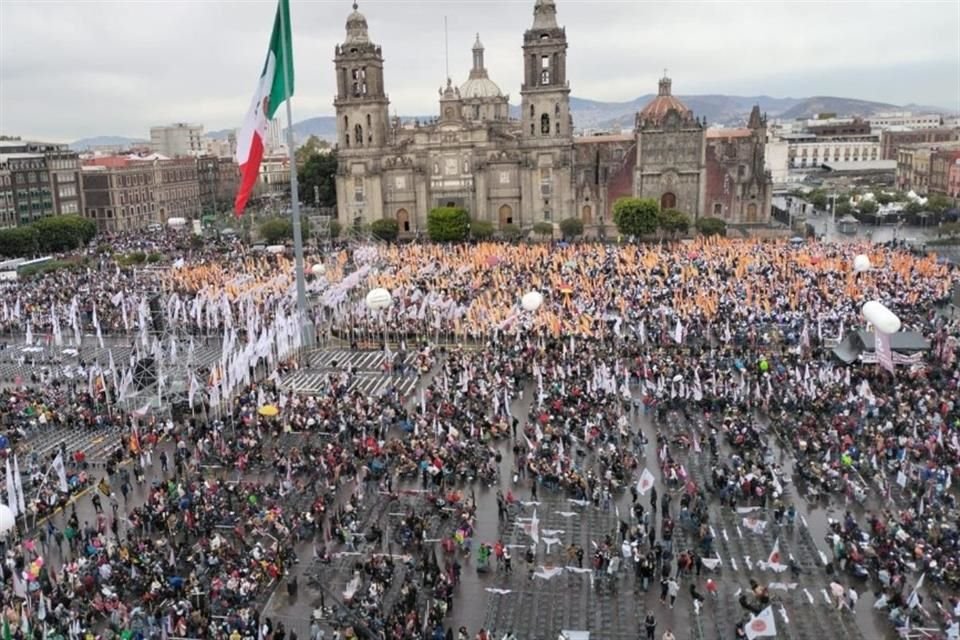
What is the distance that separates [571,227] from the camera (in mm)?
80938

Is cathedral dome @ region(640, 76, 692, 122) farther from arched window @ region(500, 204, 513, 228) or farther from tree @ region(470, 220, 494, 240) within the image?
tree @ region(470, 220, 494, 240)

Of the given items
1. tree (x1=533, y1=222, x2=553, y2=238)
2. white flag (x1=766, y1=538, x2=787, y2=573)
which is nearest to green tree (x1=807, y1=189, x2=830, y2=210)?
tree (x1=533, y1=222, x2=553, y2=238)

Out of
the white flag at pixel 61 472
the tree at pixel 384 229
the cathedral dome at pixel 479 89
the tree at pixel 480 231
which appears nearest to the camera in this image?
the white flag at pixel 61 472

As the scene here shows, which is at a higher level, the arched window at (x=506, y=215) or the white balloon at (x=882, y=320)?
Result: the arched window at (x=506, y=215)

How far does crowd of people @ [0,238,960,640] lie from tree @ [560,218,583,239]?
93.5ft

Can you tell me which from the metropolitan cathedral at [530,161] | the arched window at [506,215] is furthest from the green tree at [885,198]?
the arched window at [506,215]

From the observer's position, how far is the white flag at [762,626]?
16.7 m

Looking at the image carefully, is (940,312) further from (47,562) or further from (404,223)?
(404,223)

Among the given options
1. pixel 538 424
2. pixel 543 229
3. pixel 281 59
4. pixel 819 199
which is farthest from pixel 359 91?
pixel 538 424

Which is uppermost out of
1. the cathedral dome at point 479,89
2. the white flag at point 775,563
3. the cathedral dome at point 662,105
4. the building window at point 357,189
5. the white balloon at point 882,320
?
the cathedral dome at point 479,89

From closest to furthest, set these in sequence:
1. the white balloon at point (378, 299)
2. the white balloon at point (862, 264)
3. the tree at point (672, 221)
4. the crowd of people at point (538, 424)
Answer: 1. the crowd of people at point (538, 424)
2. the white balloon at point (378, 299)
3. the white balloon at point (862, 264)
4. the tree at point (672, 221)

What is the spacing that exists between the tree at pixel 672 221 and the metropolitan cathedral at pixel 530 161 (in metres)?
7.71

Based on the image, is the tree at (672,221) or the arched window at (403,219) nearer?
the tree at (672,221)

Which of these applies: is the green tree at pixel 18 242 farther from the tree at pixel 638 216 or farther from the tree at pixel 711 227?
the tree at pixel 711 227
